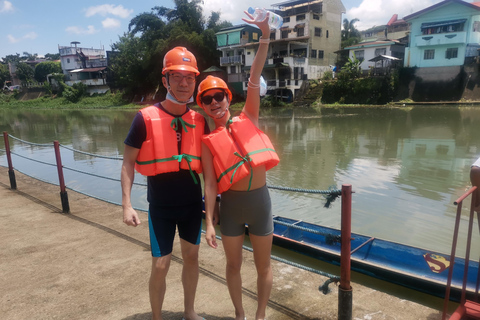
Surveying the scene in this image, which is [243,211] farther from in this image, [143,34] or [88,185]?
[143,34]

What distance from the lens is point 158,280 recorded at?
2408 mm

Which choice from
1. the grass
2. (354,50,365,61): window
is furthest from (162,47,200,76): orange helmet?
the grass

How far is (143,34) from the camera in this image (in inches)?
1939

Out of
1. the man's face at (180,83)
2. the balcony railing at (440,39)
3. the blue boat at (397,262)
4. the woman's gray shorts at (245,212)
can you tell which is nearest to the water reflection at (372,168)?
the blue boat at (397,262)

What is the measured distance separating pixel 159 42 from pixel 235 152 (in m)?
46.2

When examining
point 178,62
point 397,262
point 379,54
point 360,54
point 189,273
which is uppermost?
point 360,54

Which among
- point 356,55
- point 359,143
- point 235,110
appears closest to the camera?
point 359,143

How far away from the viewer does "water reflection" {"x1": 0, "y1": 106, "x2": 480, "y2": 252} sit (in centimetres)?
721

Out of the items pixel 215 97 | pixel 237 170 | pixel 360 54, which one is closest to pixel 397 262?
pixel 237 170

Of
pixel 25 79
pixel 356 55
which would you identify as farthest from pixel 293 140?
pixel 25 79

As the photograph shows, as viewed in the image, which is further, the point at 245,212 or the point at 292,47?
the point at 292,47

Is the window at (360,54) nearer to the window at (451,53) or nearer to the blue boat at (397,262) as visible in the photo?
the window at (451,53)

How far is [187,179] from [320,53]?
40178mm

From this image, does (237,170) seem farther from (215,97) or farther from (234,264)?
(234,264)
